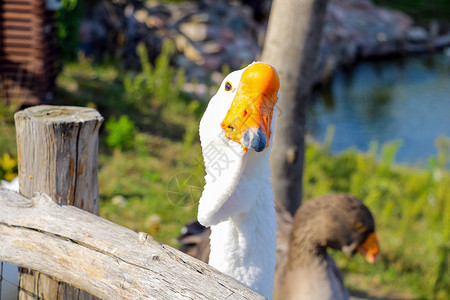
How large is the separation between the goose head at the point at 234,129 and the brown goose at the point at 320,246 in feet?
4.35

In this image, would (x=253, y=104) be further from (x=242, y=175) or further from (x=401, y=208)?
(x=401, y=208)

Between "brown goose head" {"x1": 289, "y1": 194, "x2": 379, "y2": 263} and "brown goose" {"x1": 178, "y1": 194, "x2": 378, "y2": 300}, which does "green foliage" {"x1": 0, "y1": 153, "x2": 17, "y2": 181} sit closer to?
"brown goose" {"x1": 178, "y1": 194, "x2": 378, "y2": 300}

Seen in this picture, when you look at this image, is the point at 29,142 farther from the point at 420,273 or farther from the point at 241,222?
the point at 420,273

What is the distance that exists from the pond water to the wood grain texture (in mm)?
6912

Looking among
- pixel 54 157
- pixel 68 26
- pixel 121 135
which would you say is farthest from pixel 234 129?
pixel 68 26

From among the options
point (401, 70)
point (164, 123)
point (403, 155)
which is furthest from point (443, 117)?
point (164, 123)

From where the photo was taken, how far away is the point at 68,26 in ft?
22.4

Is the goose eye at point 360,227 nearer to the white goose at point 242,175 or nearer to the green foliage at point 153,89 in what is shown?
the white goose at point 242,175

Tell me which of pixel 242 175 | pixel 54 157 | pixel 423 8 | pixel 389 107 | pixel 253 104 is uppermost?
pixel 423 8

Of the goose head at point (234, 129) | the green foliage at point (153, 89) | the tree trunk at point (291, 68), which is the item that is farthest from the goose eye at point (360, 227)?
the green foliage at point (153, 89)

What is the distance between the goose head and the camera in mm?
1508

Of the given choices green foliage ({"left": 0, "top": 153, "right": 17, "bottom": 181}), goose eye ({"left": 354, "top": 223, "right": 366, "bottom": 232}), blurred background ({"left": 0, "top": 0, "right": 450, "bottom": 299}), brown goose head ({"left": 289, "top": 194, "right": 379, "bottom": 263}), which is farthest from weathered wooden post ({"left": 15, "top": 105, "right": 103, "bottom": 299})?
green foliage ({"left": 0, "top": 153, "right": 17, "bottom": 181})

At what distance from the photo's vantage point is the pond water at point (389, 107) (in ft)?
29.8

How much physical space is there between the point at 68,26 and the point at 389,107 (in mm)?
7003
